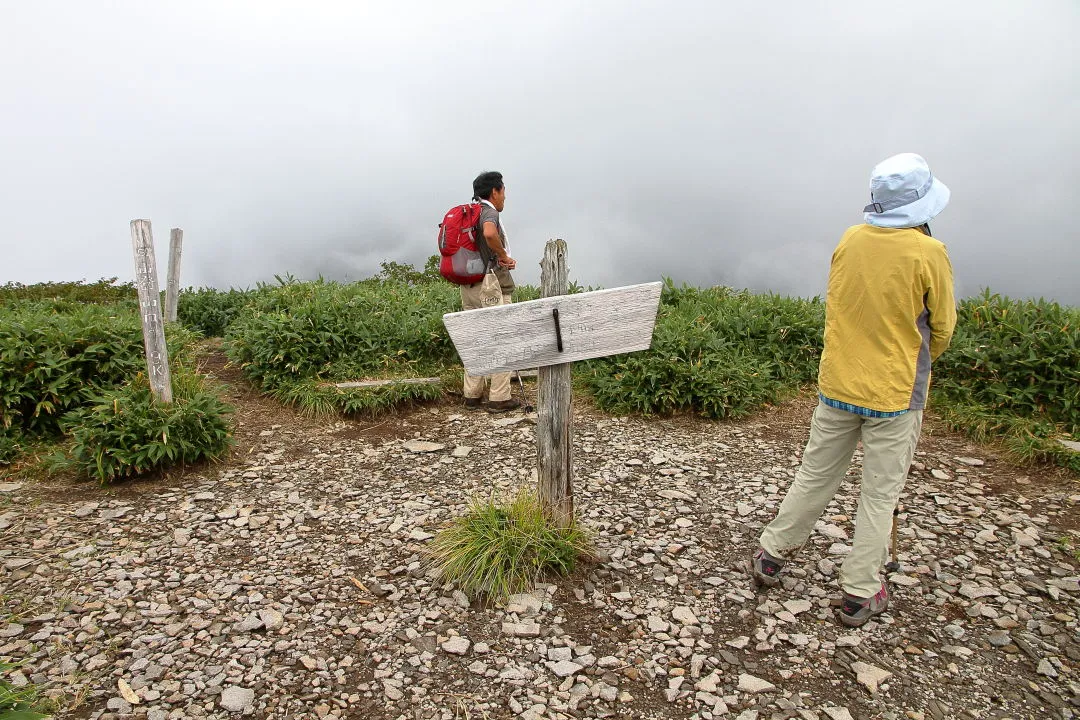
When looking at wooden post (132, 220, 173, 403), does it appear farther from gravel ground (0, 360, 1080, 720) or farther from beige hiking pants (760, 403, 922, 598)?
beige hiking pants (760, 403, 922, 598)

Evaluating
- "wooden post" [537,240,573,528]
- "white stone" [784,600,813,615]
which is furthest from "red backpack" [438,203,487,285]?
"white stone" [784,600,813,615]

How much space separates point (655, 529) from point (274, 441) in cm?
418

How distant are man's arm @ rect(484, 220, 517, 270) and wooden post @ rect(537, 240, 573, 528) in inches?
125

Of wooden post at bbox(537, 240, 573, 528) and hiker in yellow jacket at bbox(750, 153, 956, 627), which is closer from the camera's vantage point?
hiker in yellow jacket at bbox(750, 153, 956, 627)

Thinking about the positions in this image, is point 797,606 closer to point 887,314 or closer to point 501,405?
point 887,314

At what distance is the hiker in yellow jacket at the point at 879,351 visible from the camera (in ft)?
11.7

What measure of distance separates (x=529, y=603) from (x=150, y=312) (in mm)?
4704

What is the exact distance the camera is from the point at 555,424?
4.29 meters

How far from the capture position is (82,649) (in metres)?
3.92

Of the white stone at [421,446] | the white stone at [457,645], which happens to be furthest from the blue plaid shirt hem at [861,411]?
the white stone at [421,446]

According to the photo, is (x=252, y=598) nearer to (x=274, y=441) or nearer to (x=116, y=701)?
(x=116, y=701)

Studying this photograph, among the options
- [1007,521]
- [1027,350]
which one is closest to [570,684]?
[1007,521]

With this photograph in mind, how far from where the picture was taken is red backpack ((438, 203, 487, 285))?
735 centimetres

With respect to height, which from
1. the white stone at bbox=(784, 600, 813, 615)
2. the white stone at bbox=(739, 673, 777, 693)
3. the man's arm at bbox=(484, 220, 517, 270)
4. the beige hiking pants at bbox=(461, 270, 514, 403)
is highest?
the man's arm at bbox=(484, 220, 517, 270)
